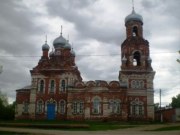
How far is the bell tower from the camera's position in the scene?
4144 cm

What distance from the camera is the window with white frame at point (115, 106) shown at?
40781 mm

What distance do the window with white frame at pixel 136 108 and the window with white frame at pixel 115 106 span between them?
2.02m

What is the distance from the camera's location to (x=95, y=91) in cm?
4150

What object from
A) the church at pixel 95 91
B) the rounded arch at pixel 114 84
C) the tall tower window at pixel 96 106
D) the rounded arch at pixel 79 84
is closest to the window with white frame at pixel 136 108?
the church at pixel 95 91

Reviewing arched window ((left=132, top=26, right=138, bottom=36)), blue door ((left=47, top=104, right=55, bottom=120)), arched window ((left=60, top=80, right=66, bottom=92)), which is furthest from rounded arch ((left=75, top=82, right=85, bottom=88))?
arched window ((left=132, top=26, right=138, bottom=36))

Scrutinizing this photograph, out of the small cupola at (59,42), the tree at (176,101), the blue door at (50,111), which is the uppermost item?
the small cupola at (59,42)

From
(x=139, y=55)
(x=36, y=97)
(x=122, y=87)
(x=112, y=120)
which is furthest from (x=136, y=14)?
(x=36, y=97)

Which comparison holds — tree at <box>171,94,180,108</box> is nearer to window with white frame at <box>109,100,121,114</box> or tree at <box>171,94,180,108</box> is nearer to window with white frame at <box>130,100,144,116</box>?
window with white frame at <box>130,100,144,116</box>

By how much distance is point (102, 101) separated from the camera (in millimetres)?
41125

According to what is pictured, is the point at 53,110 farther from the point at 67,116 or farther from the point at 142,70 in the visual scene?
the point at 142,70

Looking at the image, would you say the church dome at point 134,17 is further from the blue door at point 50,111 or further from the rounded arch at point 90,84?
the blue door at point 50,111

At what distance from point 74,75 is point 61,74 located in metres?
2.02

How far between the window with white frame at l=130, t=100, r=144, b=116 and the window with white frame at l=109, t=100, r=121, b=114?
6.64 feet

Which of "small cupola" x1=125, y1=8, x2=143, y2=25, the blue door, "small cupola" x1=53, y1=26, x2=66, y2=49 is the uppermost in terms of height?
"small cupola" x1=125, y1=8, x2=143, y2=25
